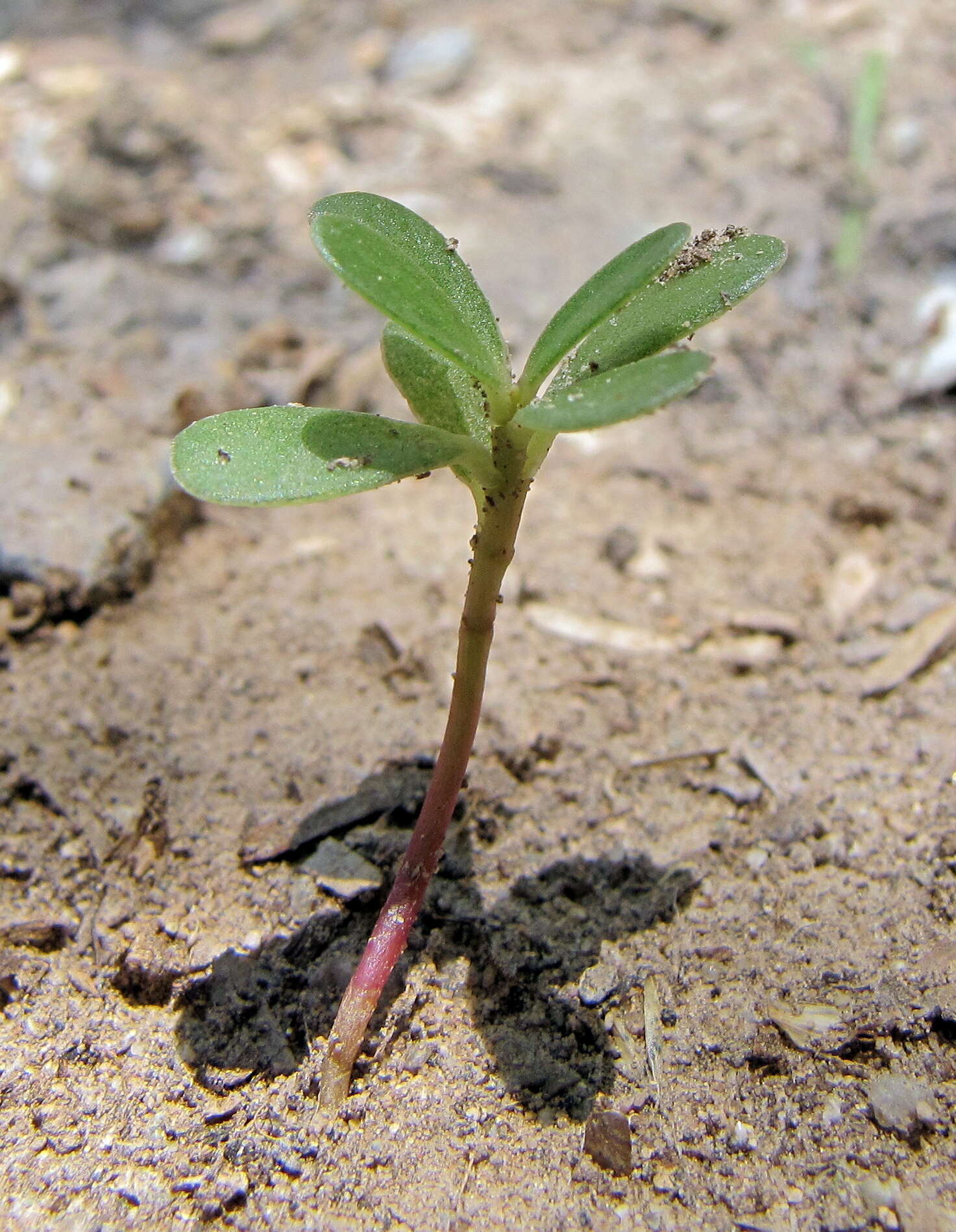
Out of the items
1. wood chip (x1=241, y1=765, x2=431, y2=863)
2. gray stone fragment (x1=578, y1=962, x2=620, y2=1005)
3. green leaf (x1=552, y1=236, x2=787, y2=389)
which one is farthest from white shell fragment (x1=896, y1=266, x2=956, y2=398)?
gray stone fragment (x1=578, y1=962, x2=620, y2=1005)

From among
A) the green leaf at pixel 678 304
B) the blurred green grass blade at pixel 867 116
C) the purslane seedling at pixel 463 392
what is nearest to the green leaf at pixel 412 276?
the purslane seedling at pixel 463 392

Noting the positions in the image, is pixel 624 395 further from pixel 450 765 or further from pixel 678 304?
pixel 450 765

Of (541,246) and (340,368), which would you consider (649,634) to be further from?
(541,246)

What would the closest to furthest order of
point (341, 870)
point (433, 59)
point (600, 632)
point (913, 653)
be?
point (341, 870), point (913, 653), point (600, 632), point (433, 59)

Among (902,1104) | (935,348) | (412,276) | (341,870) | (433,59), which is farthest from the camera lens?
(433,59)

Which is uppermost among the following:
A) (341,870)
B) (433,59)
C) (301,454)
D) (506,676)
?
(433,59)

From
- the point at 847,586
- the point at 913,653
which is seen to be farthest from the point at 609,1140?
the point at 847,586

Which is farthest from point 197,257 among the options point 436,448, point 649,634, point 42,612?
point 436,448
